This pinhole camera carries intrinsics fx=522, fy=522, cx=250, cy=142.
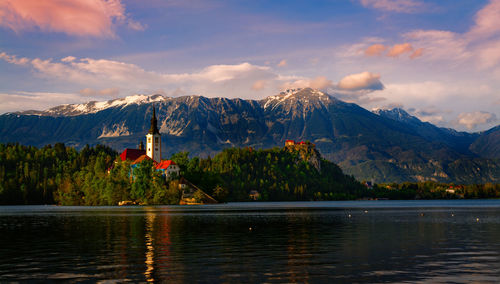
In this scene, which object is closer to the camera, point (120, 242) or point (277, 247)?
point (277, 247)

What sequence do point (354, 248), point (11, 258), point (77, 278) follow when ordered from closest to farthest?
point (77, 278)
point (11, 258)
point (354, 248)

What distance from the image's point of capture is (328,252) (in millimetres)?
50438

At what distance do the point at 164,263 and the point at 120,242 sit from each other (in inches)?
802

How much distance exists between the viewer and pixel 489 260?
147ft

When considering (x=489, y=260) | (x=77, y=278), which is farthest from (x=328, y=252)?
(x=77, y=278)

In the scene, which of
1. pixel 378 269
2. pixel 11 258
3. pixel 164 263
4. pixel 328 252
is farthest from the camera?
pixel 328 252

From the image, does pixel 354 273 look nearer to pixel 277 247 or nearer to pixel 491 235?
pixel 277 247

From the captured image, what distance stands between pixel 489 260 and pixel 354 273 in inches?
597

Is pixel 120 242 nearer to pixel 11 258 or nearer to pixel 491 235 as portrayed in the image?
pixel 11 258

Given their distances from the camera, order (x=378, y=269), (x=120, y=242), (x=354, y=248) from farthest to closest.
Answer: (x=120, y=242), (x=354, y=248), (x=378, y=269)

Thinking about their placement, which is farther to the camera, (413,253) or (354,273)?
(413,253)

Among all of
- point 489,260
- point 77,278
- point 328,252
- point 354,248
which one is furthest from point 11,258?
point 489,260

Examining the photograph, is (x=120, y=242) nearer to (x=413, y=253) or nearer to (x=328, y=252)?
(x=328, y=252)

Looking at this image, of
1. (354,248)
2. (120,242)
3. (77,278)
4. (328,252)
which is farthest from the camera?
(120,242)
